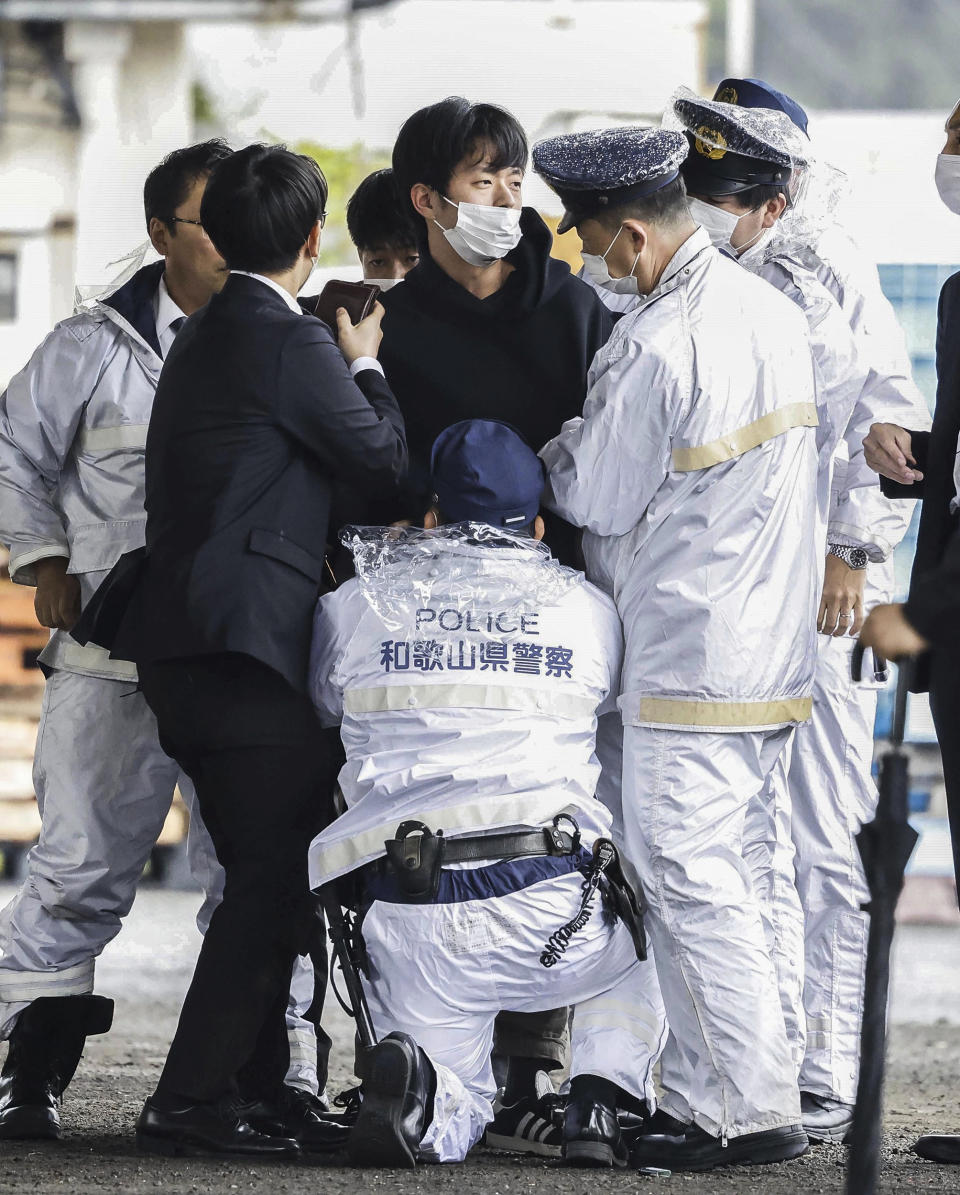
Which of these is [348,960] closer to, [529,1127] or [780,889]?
[529,1127]

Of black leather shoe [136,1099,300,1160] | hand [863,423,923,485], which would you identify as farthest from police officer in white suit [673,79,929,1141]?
black leather shoe [136,1099,300,1160]

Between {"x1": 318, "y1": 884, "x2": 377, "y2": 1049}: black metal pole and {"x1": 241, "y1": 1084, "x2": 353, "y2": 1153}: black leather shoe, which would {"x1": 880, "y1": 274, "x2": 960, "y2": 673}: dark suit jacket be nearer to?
{"x1": 318, "y1": 884, "x2": 377, "y2": 1049}: black metal pole

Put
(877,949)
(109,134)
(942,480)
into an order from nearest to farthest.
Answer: (877,949), (942,480), (109,134)

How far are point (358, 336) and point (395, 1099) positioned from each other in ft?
4.40

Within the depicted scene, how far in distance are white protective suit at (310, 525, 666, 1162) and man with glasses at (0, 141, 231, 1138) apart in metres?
0.69

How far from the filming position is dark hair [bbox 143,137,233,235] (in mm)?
3629

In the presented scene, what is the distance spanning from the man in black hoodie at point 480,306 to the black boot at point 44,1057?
127cm

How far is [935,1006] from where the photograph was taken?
6.21 m

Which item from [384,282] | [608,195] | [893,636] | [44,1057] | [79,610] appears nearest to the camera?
[893,636]

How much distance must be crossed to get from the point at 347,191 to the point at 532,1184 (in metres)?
4.72

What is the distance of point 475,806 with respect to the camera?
2.92 m

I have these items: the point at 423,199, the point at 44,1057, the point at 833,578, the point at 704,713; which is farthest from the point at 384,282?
the point at 44,1057

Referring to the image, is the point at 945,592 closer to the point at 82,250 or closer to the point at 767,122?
the point at 767,122

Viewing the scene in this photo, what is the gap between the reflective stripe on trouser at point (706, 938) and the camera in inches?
118
